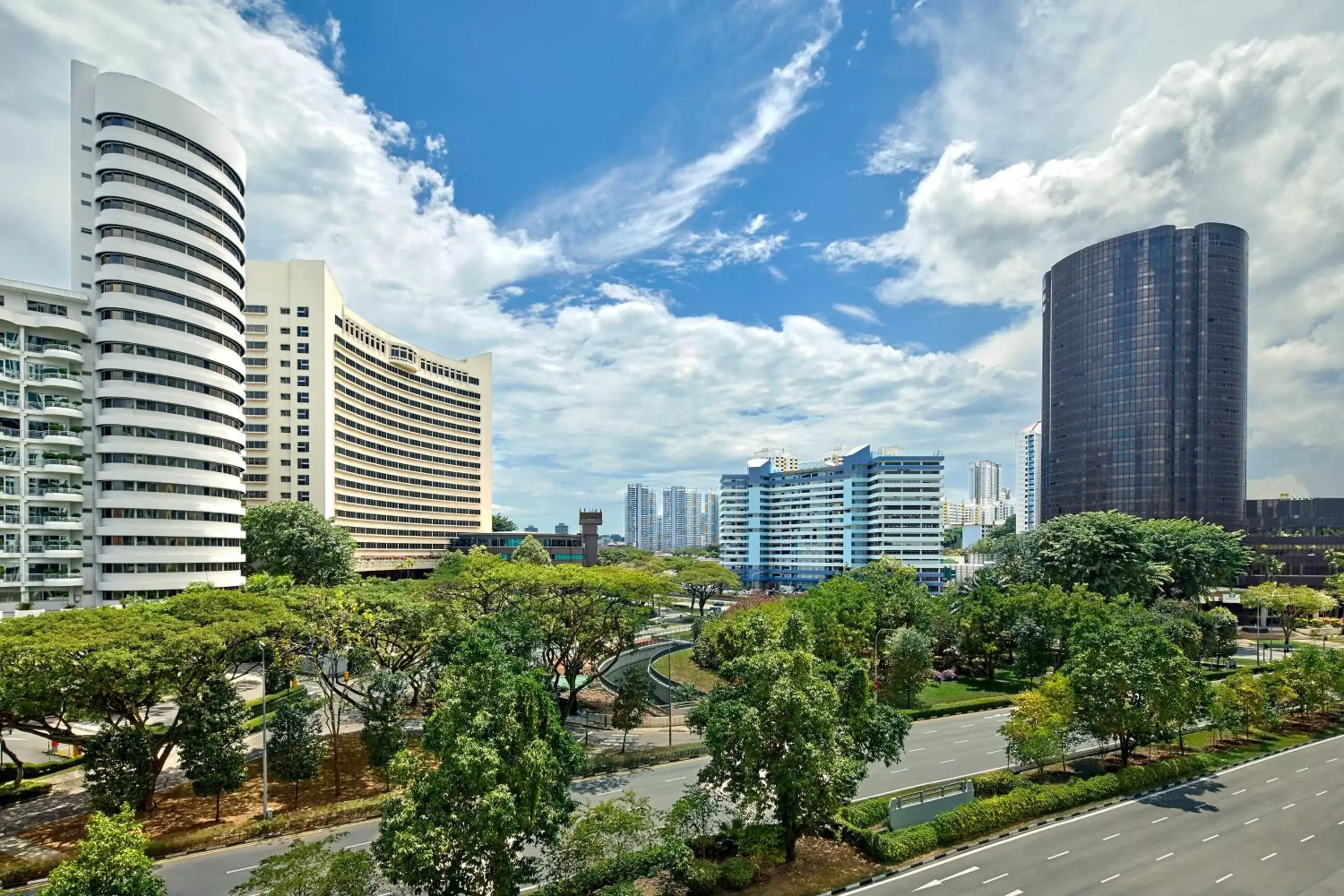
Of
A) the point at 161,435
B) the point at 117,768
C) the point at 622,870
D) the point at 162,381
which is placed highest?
the point at 162,381

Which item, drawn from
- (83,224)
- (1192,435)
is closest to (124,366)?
(83,224)

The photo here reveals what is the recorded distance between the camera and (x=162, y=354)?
5341 cm

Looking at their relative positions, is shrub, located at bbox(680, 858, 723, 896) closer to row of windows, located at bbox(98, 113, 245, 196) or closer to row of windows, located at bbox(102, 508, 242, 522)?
row of windows, located at bbox(102, 508, 242, 522)

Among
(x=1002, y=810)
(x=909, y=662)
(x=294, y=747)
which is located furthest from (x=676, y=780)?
(x=909, y=662)

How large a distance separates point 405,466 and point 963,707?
3716 inches

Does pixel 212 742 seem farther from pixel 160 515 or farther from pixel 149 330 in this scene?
pixel 149 330

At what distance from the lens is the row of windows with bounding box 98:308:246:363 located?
Answer: 52.1m

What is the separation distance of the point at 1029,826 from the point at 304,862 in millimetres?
27964

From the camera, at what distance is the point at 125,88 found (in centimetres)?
5288

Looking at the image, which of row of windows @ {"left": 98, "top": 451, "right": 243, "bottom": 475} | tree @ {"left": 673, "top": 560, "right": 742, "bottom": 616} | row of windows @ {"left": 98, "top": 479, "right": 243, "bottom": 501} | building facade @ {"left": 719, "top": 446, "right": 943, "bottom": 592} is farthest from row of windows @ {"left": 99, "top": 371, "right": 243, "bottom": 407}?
building facade @ {"left": 719, "top": 446, "right": 943, "bottom": 592}

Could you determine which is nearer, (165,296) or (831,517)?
(165,296)

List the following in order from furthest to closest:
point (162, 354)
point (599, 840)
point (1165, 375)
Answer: point (1165, 375) < point (162, 354) < point (599, 840)

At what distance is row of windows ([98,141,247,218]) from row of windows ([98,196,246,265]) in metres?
3.71

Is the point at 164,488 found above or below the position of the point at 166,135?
below
